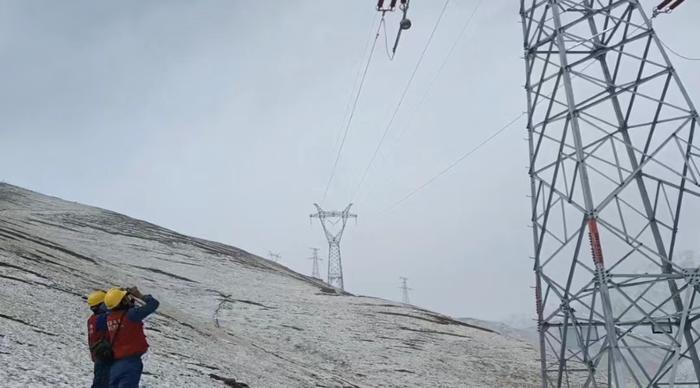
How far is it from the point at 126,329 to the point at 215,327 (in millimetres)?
10891

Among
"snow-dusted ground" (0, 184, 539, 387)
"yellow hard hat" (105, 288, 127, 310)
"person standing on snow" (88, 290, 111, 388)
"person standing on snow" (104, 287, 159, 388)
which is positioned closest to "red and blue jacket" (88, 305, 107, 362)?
"person standing on snow" (88, 290, 111, 388)

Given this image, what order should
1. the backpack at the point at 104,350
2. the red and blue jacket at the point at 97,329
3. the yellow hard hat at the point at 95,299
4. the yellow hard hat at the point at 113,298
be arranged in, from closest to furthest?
the yellow hard hat at the point at 113,298, the backpack at the point at 104,350, the red and blue jacket at the point at 97,329, the yellow hard hat at the point at 95,299

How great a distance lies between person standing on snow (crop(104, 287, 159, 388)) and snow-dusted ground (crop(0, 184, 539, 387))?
175cm

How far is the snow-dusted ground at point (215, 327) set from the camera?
11.2 metres

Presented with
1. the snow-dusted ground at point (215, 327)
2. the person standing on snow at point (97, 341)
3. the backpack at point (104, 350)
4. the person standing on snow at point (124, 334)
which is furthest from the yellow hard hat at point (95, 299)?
the snow-dusted ground at point (215, 327)

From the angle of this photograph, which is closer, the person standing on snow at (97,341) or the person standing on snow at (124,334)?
the person standing on snow at (124,334)

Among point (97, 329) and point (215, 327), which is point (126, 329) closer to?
point (97, 329)

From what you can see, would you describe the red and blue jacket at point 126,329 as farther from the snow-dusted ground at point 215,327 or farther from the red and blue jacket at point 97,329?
the snow-dusted ground at point 215,327

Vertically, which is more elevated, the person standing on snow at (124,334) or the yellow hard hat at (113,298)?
the yellow hard hat at (113,298)

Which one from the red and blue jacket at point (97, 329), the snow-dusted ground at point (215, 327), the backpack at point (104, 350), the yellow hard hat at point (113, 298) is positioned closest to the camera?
the yellow hard hat at point (113, 298)

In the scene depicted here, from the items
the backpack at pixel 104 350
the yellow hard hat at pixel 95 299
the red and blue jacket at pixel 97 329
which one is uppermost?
the yellow hard hat at pixel 95 299

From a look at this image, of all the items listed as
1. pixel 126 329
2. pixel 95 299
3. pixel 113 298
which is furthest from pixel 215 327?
pixel 113 298

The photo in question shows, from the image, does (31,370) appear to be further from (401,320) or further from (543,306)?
(401,320)

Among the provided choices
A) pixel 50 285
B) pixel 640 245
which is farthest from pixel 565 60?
pixel 50 285
